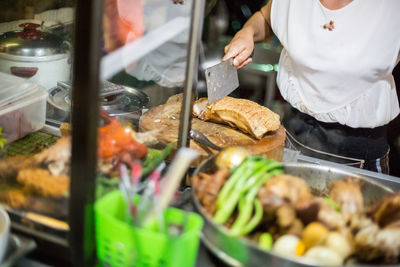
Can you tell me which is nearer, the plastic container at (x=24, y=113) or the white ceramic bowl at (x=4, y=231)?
the white ceramic bowl at (x=4, y=231)

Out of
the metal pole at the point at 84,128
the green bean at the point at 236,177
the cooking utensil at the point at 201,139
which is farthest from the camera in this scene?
the cooking utensil at the point at 201,139

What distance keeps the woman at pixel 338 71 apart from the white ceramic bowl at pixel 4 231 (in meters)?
1.24

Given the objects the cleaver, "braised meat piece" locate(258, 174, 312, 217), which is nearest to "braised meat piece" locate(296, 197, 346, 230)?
"braised meat piece" locate(258, 174, 312, 217)

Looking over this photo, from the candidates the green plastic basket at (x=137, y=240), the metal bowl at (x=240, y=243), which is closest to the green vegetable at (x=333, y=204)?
the metal bowl at (x=240, y=243)

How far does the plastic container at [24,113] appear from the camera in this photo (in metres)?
1.50

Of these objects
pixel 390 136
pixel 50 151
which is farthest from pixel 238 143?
pixel 390 136

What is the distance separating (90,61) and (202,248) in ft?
1.94

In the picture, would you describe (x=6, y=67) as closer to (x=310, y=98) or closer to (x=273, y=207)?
(x=273, y=207)

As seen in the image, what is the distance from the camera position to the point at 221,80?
1933 mm

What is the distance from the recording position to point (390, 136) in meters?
3.40

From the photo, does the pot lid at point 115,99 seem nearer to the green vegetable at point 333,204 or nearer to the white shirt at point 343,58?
the green vegetable at point 333,204

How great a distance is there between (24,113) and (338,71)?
4.75 feet

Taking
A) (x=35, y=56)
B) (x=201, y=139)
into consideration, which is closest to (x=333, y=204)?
(x=201, y=139)

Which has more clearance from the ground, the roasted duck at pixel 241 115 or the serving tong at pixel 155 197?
the serving tong at pixel 155 197
